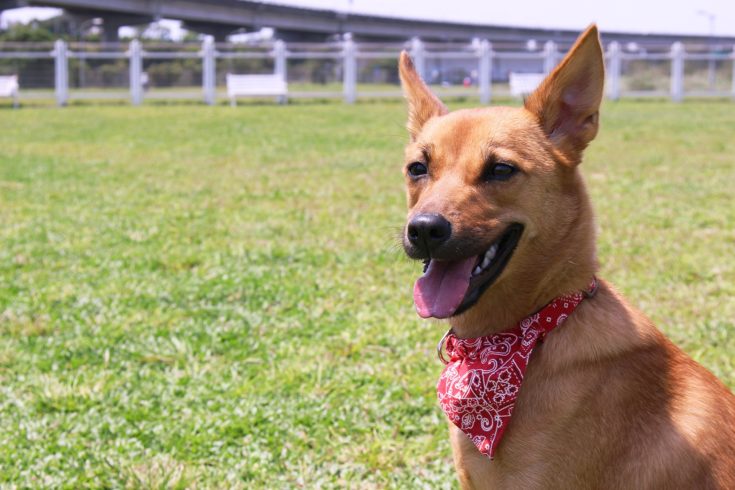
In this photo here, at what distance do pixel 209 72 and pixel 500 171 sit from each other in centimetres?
2951

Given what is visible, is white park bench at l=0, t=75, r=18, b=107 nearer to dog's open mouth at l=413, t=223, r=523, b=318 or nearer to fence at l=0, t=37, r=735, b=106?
fence at l=0, t=37, r=735, b=106

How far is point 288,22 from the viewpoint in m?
72.2

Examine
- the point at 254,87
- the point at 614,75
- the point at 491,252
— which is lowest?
the point at 491,252

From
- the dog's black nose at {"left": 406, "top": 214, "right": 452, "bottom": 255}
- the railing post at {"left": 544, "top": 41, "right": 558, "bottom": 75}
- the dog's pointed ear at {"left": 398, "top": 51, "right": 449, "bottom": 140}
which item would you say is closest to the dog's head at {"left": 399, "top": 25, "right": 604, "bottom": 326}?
the dog's black nose at {"left": 406, "top": 214, "right": 452, "bottom": 255}

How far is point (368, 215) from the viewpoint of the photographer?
906 centimetres

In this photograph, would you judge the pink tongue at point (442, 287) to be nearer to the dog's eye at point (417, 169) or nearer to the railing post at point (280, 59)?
the dog's eye at point (417, 169)

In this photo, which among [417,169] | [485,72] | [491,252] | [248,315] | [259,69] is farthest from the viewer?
[259,69]

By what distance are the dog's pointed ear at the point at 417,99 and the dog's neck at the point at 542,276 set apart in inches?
34.0

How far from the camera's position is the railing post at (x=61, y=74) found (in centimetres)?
2988

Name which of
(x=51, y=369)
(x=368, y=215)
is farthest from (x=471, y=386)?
(x=368, y=215)

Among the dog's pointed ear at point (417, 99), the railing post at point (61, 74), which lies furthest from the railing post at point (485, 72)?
the dog's pointed ear at point (417, 99)

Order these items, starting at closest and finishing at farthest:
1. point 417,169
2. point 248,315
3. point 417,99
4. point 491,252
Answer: point 491,252 < point 417,169 < point 417,99 < point 248,315

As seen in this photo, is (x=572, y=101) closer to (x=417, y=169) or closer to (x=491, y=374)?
(x=417, y=169)

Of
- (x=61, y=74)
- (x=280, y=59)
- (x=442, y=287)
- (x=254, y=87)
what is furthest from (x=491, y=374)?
(x=280, y=59)
